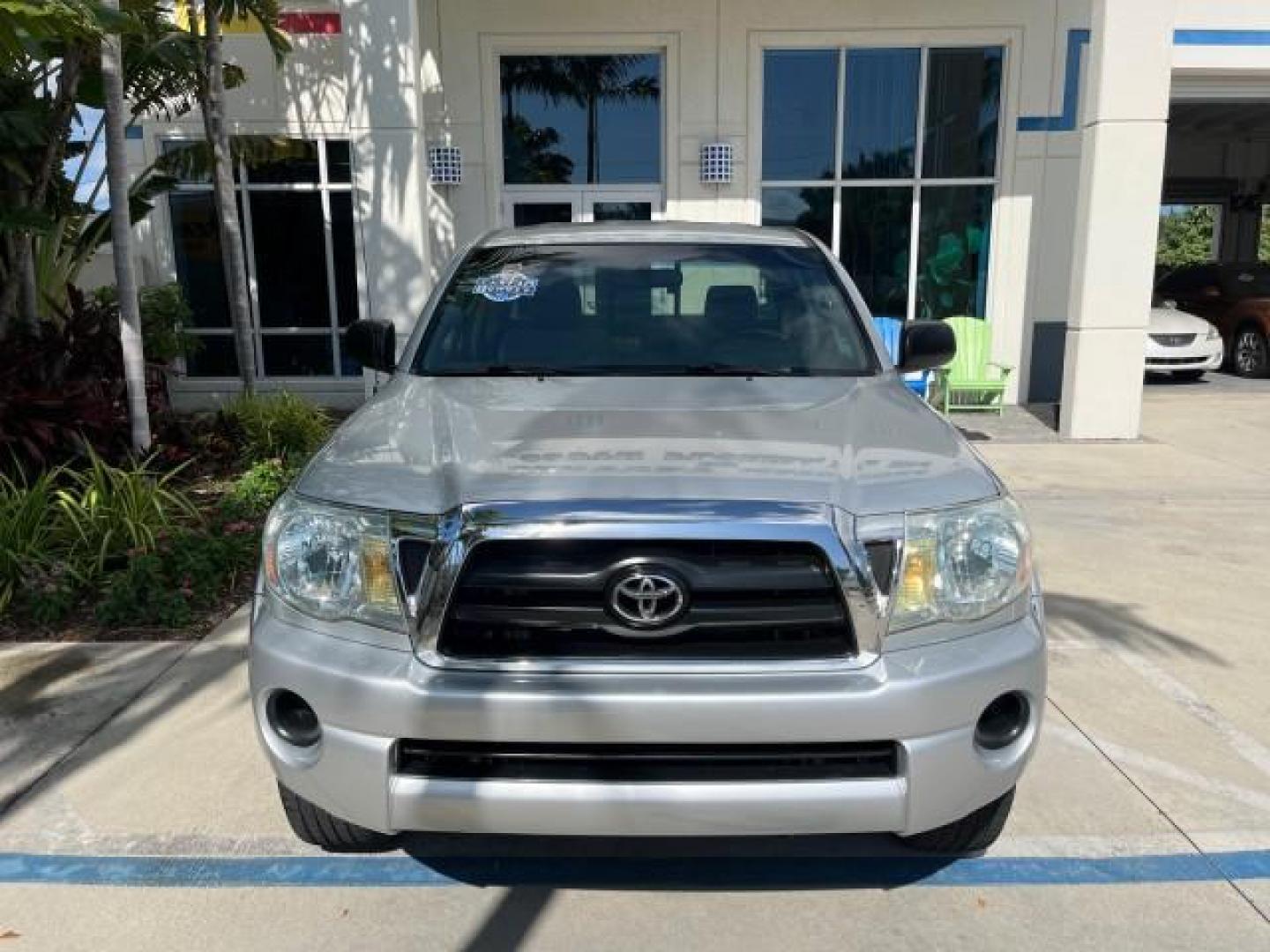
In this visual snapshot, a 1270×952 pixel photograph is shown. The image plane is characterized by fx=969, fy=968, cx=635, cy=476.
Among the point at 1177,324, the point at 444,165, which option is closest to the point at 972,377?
the point at 1177,324

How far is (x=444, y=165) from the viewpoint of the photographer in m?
11.0

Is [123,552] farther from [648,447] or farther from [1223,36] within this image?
[1223,36]

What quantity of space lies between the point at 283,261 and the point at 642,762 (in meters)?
10.1

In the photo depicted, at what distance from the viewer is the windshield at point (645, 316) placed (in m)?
3.53

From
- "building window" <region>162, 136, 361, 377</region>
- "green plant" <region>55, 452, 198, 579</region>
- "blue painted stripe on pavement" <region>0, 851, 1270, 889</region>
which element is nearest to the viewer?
"blue painted stripe on pavement" <region>0, 851, 1270, 889</region>

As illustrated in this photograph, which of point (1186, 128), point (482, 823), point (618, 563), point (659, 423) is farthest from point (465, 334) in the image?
point (1186, 128)

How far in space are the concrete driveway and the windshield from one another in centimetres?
159

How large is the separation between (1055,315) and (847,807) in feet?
35.5

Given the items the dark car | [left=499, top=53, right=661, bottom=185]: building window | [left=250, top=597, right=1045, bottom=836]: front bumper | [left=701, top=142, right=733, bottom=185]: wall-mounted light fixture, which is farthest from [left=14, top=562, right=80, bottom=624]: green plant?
the dark car

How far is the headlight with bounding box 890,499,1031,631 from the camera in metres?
2.29

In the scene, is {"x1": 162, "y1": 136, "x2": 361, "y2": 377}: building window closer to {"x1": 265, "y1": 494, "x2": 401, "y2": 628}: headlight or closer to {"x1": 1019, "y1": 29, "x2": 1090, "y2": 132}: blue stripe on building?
{"x1": 1019, "y1": 29, "x2": 1090, "y2": 132}: blue stripe on building

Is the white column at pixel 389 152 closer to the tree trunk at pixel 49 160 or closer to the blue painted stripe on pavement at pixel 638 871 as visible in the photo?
the tree trunk at pixel 49 160

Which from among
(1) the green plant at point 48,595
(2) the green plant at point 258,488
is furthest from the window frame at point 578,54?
(1) the green plant at point 48,595

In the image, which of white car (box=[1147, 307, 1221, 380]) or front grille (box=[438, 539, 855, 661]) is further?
white car (box=[1147, 307, 1221, 380])
